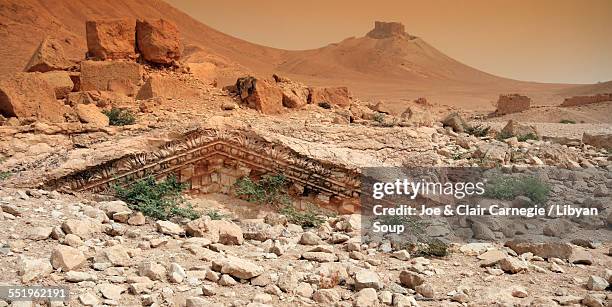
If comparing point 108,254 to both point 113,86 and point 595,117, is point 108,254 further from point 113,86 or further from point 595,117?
point 595,117

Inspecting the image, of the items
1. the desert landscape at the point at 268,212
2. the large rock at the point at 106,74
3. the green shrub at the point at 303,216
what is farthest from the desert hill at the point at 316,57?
the green shrub at the point at 303,216

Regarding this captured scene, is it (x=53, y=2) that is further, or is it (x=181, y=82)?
(x=53, y=2)

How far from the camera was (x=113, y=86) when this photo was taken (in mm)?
11172

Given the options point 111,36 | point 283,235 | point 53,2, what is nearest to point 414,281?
point 283,235

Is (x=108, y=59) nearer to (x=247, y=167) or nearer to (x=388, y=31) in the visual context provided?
(x=247, y=167)

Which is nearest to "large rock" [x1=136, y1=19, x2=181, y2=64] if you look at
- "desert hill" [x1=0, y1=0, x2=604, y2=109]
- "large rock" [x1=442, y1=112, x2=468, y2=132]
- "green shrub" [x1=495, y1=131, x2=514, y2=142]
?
"desert hill" [x1=0, y1=0, x2=604, y2=109]

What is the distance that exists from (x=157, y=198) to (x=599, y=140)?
28.1 ft

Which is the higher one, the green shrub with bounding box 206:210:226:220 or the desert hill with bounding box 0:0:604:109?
the desert hill with bounding box 0:0:604:109

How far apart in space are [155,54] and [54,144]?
18.6ft

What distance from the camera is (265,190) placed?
534cm

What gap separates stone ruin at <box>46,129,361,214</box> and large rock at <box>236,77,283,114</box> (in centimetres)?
560

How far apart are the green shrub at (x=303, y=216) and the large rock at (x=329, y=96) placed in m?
7.64

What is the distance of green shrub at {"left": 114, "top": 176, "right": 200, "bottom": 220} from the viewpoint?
463 centimetres

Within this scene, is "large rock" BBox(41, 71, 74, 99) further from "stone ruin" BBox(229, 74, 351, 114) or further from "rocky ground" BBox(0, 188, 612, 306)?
"rocky ground" BBox(0, 188, 612, 306)
